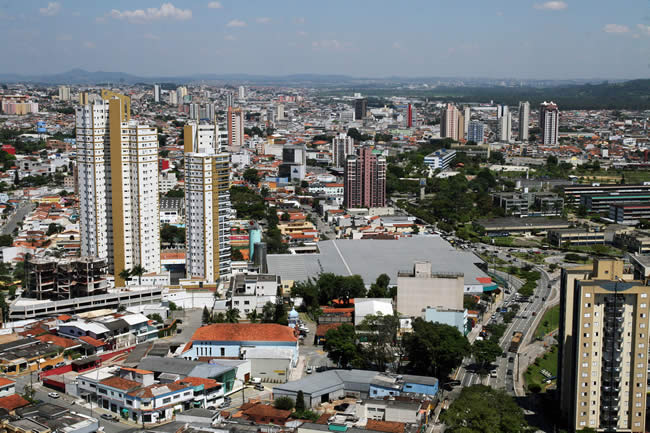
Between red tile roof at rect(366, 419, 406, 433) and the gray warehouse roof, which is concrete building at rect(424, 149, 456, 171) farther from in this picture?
red tile roof at rect(366, 419, 406, 433)

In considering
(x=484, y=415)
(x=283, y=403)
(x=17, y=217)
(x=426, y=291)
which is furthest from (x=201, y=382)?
(x=17, y=217)

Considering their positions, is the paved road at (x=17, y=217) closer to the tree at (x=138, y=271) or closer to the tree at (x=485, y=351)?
the tree at (x=138, y=271)

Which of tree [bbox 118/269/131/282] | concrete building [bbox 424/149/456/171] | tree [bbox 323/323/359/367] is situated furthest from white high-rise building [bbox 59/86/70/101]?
tree [bbox 323/323/359/367]

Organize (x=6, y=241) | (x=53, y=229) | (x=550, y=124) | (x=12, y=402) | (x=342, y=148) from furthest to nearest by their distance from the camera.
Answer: (x=550, y=124)
(x=342, y=148)
(x=53, y=229)
(x=6, y=241)
(x=12, y=402)

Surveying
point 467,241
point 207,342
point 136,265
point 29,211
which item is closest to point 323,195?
point 467,241

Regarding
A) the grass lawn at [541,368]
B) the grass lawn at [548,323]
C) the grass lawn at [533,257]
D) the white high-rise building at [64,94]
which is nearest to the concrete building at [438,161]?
the grass lawn at [533,257]

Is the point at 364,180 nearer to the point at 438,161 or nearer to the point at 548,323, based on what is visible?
the point at 438,161

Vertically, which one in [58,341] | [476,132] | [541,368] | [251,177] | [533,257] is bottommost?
[541,368]
